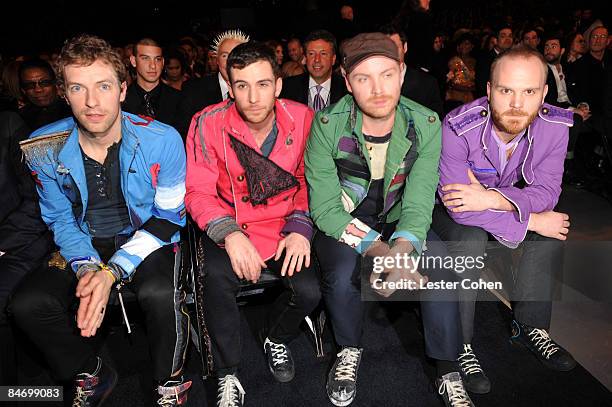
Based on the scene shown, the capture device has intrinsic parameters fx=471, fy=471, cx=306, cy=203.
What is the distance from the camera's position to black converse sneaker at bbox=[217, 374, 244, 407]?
2.29 metres

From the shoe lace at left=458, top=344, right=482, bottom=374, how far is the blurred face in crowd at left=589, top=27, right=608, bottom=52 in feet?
14.7

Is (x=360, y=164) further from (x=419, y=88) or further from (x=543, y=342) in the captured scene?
(x=419, y=88)

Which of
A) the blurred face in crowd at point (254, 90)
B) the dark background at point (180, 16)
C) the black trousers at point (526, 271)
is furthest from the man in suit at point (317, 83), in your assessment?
the dark background at point (180, 16)

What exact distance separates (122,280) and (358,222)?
121cm

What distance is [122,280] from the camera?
2307 millimetres

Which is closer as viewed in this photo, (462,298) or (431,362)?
(462,298)

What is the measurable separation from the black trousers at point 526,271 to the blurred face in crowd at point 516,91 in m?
0.60

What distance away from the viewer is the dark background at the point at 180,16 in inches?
486

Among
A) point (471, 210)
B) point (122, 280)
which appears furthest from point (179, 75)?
point (471, 210)

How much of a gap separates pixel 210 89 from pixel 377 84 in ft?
6.75

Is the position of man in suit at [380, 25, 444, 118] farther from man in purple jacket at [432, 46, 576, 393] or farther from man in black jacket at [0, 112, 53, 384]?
man in black jacket at [0, 112, 53, 384]

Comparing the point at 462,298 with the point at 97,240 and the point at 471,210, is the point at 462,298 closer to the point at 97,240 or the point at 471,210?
the point at 471,210

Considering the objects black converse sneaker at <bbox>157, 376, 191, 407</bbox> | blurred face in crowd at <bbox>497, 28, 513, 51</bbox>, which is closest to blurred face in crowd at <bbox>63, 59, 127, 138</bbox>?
black converse sneaker at <bbox>157, 376, 191, 407</bbox>

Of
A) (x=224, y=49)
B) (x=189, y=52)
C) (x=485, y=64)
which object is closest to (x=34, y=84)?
(x=224, y=49)
